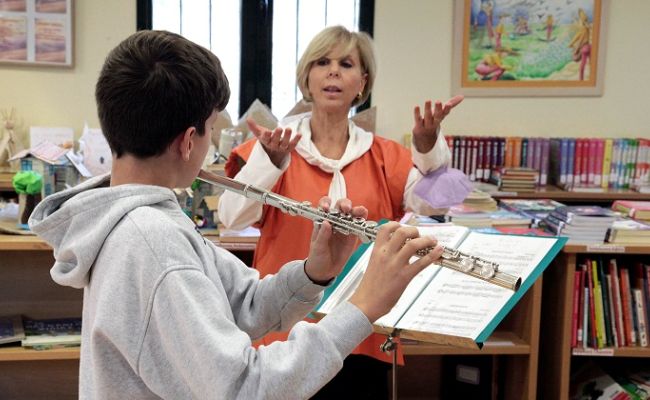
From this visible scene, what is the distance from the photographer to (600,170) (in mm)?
4262

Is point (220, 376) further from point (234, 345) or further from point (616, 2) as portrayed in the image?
point (616, 2)

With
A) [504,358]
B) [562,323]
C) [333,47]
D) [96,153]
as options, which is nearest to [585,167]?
[504,358]

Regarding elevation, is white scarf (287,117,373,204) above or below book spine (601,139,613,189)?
above

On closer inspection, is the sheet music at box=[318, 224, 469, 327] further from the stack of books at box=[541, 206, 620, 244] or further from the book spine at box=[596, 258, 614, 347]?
the book spine at box=[596, 258, 614, 347]

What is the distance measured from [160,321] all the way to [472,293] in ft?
3.10

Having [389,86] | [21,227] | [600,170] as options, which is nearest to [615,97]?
[600,170]

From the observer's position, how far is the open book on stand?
156cm

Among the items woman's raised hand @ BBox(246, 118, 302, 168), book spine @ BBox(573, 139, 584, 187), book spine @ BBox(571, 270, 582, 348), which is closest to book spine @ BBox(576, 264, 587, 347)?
book spine @ BBox(571, 270, 582, 348)

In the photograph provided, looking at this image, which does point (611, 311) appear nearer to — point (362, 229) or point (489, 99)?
point (362, 229)

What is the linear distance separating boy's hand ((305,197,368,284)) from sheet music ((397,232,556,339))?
0.40 m

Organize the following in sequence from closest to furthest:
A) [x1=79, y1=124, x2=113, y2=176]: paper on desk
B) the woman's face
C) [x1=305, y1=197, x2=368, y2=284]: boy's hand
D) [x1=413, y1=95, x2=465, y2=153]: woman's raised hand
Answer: [x1=305, y1=197, x2=368, y2=284]: boy's hand → [x1=413, y1=95, x2=465, y2=153]: woman's raised hand → the woman's face → [x1=79, y1=124, x2=113, y2=176]: paper on desk

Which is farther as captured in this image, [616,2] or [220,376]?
[616,2]

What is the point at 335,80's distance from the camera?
2.12 m

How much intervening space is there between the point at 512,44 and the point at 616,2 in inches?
26.4
